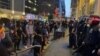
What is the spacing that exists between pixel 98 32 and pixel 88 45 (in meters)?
0.59

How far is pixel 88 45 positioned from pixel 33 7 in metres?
104

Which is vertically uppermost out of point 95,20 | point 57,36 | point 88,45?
point 95,20

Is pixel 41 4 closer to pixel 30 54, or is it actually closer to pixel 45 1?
pixel 45 1

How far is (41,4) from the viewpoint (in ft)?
307

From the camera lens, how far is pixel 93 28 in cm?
808

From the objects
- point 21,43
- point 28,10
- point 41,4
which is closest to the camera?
point 21,43

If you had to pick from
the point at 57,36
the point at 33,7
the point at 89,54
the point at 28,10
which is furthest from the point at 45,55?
the point at 33,7

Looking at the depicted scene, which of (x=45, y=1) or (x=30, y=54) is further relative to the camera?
(x=45, y=1)

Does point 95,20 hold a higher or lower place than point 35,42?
higher

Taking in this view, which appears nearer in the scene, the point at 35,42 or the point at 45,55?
the point at 35,42

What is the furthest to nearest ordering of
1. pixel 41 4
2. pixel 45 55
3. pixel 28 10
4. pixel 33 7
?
1. pixel 33 7
2. pixel 28 10
3. pixel 41 4
4. pixel 45 55

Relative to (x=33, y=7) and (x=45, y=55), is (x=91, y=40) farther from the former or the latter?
(x=33, y=7)

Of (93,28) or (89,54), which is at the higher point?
(93,28)

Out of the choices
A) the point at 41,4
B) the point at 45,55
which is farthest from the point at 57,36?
the point at 41,4
